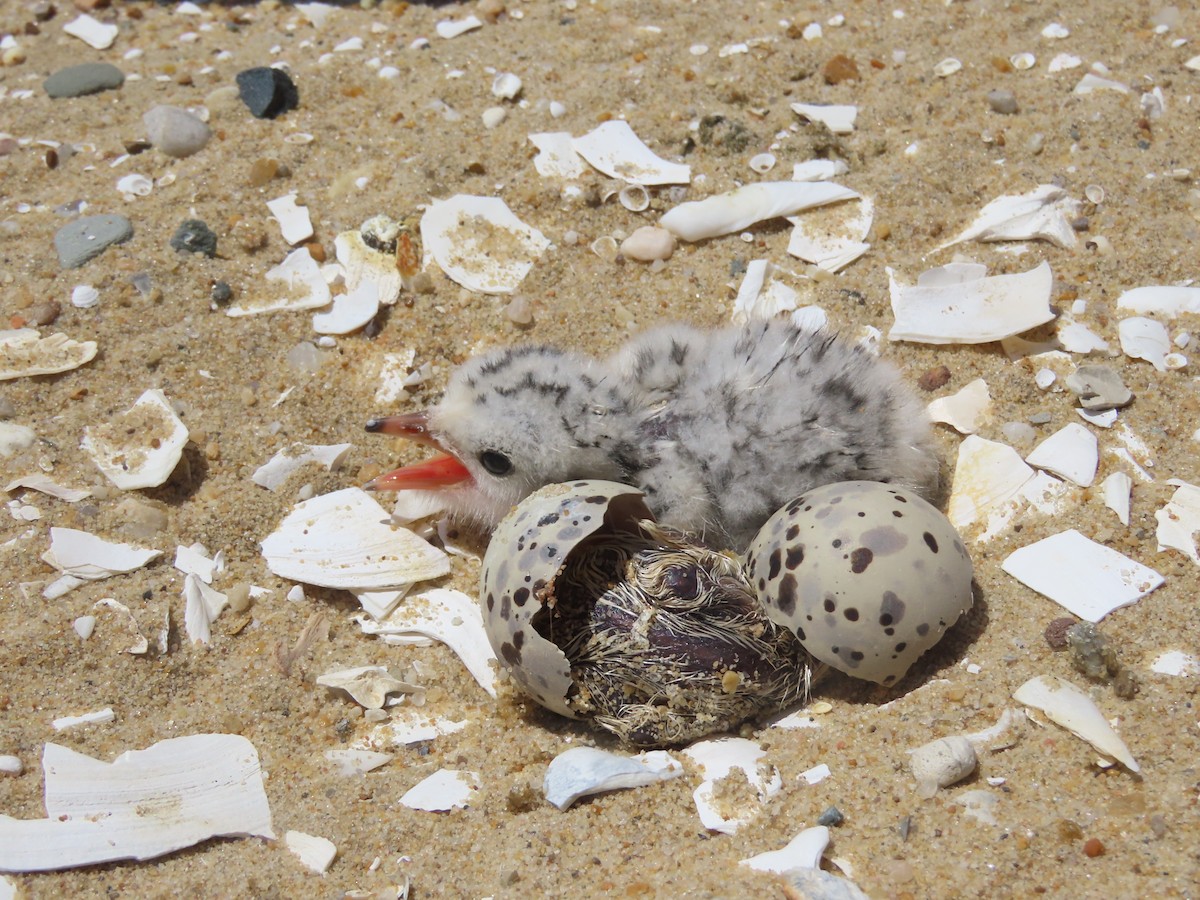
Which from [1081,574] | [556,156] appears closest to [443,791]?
[1081,574]

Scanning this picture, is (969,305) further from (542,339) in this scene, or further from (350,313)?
(350,313)

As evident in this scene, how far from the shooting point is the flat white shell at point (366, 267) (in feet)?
11.1

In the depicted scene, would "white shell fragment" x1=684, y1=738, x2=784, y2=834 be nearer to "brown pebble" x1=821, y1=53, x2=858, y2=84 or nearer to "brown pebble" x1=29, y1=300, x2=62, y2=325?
"brown pebble" x1=29, y1=300, x2=62, y2=325

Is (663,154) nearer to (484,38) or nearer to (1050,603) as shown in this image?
(484,38)

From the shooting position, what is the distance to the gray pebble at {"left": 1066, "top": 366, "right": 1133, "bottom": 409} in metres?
2.79

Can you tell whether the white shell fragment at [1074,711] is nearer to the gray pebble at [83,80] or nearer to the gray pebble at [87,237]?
the gray pebble at [87,237]

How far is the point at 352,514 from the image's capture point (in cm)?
289

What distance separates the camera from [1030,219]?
3.27 meters

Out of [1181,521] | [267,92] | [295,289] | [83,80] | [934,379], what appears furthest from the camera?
[83,80]

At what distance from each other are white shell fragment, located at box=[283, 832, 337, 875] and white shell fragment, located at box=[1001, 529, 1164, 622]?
181 centimetres

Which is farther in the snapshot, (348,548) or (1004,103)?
(1004,103)

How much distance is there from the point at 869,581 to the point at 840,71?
8.28ft

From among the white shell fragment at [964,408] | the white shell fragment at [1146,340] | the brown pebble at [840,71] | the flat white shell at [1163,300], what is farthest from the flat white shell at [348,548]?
the brown pebble at [840,71]

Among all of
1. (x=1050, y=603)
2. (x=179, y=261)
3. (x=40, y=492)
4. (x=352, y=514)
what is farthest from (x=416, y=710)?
(x=179, y=261)
